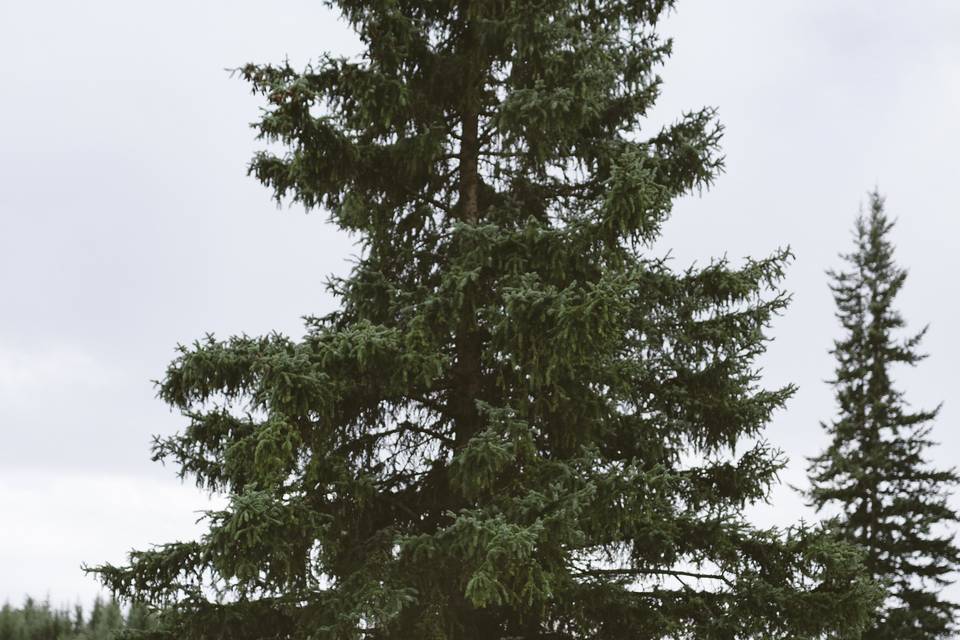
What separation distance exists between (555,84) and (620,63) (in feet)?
3.84

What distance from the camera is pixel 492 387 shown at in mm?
10094

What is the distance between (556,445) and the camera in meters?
9.82

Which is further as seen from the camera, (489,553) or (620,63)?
(620,63)

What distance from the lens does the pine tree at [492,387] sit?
8.42 m

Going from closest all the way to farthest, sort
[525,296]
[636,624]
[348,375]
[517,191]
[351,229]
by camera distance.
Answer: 1. [525,296]
2. [348,375]
3. [636,624]
4. [517,191]
5. [351,229]

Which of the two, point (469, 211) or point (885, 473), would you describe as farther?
point (885, 473)

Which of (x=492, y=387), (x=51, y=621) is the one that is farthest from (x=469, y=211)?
(x=51, y=621)

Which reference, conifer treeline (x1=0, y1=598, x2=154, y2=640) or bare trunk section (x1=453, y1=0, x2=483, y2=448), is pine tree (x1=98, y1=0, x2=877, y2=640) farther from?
conifer treeline (x1=0, y1=598, x2=154, y2=640)

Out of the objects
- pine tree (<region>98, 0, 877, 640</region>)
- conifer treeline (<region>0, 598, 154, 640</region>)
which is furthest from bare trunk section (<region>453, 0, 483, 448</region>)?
conifer treeline (<region>0, 598, 154, 640</region>)

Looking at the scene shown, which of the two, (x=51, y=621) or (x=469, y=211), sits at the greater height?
(x=469, y=211)

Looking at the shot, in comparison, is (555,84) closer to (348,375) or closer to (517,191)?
(517,191)

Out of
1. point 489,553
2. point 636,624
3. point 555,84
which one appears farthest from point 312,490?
point 555,84

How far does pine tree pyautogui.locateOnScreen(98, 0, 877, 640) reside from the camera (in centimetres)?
842

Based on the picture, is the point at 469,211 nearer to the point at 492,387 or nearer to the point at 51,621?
the point at 492,387
